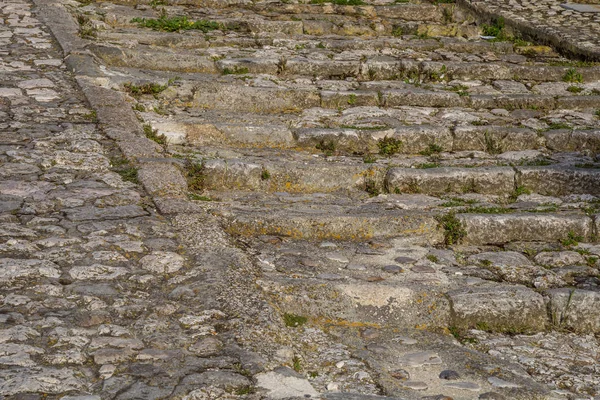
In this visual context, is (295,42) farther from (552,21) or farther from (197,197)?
(197,197)

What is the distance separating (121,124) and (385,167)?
6.08 feet

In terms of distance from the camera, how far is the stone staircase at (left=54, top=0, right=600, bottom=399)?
4.13 metres

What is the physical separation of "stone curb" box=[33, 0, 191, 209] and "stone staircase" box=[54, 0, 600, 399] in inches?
4.3

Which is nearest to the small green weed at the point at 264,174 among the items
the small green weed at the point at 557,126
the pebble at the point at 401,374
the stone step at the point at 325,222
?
the stone step at the point at 325,222

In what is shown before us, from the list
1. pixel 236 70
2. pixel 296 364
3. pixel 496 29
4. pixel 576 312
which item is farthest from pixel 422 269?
pixel 496 29

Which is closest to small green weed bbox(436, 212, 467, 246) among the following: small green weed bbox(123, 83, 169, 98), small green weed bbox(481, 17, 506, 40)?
small green weed bbox(123, 83, 169, 98)

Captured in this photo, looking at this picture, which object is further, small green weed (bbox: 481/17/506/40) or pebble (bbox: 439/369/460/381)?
small green weed (bbox: 481/17/506/40)

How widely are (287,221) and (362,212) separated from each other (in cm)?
53

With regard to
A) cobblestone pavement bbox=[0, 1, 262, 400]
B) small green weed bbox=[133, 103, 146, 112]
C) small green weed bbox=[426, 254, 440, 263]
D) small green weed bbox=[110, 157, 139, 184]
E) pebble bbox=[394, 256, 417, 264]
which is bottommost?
small green weed bbox=[426, 254, 440, 263]

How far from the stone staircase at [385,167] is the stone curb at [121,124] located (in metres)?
0.11

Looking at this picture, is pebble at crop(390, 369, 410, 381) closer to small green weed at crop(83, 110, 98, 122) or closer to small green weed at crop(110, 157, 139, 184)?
small green weed at crop(110, 157, 139, 184)

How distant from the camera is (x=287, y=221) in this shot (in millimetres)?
4930

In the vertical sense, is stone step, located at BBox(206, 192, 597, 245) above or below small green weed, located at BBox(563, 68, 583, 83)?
below

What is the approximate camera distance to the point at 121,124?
18.9 feet
